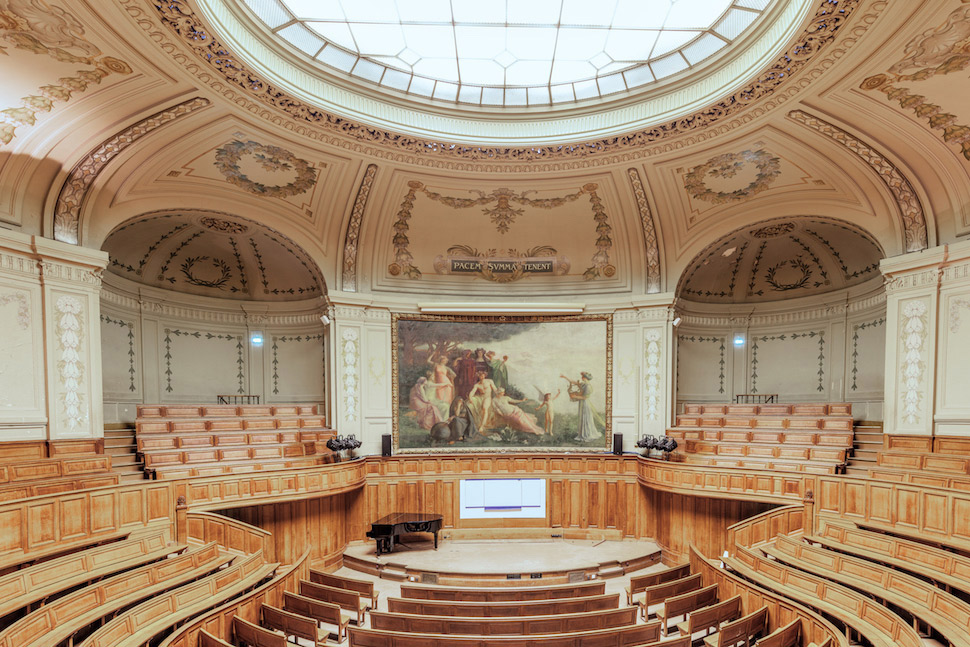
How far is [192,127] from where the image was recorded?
9398 mm

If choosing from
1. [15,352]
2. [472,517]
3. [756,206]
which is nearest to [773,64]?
[756,206]

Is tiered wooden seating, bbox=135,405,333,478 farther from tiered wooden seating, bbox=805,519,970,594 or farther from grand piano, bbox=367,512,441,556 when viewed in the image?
tiered wooden seating, bbox=805,519,970,594

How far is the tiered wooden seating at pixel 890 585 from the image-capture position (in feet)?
17.8

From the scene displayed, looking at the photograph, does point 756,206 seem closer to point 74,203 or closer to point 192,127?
point 192,127

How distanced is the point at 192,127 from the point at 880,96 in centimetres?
1135

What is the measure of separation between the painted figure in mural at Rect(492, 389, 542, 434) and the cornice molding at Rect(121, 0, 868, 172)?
19.0ft

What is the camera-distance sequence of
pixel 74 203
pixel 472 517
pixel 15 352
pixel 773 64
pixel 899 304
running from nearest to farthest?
pixel 773 64 → pixel 15 352 → pixel 74 203 → pixel 899 304 → pixel 472 517

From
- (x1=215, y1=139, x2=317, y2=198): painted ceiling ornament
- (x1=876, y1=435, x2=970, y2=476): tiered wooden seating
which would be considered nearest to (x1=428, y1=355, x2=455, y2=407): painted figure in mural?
(x1=215, y1=139, x2=317, y2=198): painted ceiling ornament

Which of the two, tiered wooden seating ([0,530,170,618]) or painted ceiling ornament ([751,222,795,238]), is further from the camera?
painted ceiling ornament ([751,222,795,238])

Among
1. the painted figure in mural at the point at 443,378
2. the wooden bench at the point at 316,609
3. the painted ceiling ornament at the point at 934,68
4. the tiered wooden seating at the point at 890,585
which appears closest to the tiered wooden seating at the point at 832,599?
the tiered wooden seating at the point at 890,585

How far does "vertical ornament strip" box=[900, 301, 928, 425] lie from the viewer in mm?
9557

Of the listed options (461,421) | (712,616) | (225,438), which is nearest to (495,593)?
(712,616)

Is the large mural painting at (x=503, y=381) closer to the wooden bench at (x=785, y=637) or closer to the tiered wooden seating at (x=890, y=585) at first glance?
the tiered wooden seating at (x=890, y=585)

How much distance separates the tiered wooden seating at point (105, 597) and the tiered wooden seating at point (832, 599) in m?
7.84
